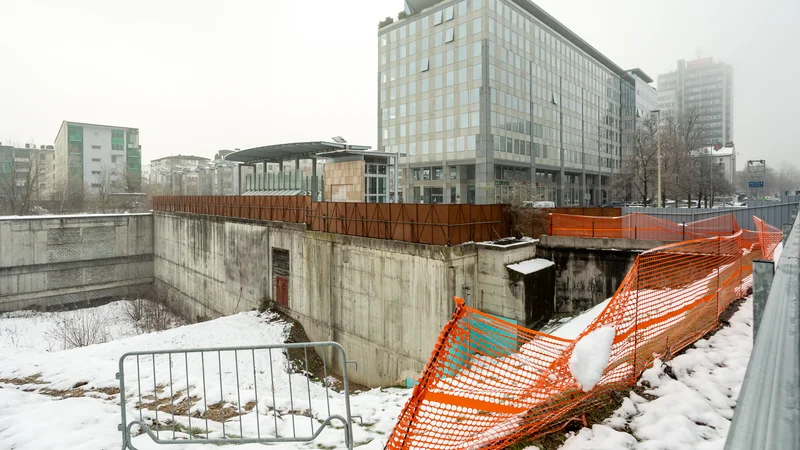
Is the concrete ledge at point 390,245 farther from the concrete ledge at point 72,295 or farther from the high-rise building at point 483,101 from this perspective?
the concrete ledge at point 72,295

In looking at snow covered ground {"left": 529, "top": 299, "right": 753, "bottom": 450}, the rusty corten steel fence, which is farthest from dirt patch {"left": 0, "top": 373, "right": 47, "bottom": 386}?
snow covered ground {"left": 529, "top": 299, "right": 753, "bottom": 450}

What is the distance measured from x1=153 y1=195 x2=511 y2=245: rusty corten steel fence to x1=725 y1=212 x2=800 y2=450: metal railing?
40.9 feet

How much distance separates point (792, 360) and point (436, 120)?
1861 inches

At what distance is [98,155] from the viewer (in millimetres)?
78188

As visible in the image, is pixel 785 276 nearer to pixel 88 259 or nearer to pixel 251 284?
pixel 251 284

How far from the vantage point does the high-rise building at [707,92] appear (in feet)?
434

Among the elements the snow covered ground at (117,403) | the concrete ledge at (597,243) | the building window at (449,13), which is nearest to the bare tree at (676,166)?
the building window at (449,13)

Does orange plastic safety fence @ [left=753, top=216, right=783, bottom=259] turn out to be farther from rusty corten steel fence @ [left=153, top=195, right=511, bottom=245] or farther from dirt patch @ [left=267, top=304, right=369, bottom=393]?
dirt patch @ [left=267, top=304, right=369, bottom=393]

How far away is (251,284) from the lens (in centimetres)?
2516

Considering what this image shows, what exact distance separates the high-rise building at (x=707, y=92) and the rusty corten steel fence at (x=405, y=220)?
137502mm

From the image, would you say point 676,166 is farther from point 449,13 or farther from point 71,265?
point 71,265

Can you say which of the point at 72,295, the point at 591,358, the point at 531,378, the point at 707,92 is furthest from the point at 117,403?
the point at 707,92

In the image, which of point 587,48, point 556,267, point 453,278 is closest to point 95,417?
point 453,278

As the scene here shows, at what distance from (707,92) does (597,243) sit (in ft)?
538
